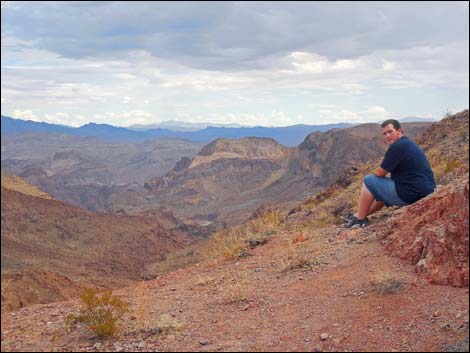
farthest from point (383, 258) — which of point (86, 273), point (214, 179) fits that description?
point (214, 179)

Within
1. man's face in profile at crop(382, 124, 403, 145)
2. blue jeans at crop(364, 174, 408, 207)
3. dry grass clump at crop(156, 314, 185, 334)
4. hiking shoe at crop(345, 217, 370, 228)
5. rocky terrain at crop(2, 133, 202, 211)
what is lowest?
rocky terrain at crop(2, 133, 202, 211)

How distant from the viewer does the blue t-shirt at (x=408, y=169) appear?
6.39 meters

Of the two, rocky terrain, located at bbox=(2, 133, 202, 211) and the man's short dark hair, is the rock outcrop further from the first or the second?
→ rocky terrain, located at bbox=(2, 133, 202, 211)

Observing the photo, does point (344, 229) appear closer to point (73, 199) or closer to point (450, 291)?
point (450, 291)

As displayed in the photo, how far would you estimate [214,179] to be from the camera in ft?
322

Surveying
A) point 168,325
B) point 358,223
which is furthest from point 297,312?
point 358,223

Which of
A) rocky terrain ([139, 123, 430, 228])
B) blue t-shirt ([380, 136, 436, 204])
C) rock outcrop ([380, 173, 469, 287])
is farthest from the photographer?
rocky terrain ([139, 123, 430, 228])

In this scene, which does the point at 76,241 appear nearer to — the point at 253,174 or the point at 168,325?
the point at 168,325

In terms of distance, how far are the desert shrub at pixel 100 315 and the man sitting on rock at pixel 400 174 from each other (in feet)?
11.8

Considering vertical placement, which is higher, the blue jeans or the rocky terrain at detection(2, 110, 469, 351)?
the blue jeans

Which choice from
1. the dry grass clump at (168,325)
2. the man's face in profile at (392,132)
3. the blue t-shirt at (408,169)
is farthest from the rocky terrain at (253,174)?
the dry grass clump at (168,325)

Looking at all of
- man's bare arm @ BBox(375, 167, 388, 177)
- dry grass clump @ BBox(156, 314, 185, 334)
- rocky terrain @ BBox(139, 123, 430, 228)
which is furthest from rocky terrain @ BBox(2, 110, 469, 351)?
rocky terrain @ BBox(139, 123, 430, 228)

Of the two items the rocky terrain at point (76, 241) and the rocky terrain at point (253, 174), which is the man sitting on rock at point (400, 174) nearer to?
the rocky terrain at point (76, 241)

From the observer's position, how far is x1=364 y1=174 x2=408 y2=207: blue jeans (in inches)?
262
